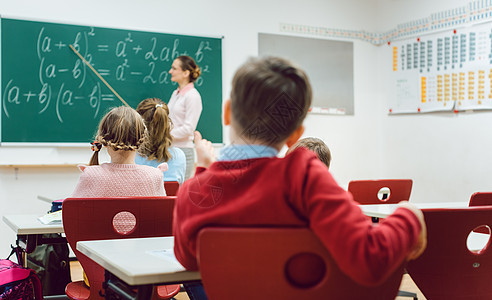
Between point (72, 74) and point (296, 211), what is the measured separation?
389 cm

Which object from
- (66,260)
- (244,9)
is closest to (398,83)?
(244,9)

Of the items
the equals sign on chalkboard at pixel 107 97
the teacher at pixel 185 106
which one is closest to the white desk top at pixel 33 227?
the teacher at pixel 185 106

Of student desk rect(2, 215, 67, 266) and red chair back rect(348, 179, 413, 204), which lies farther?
red chair back rect(348, 179, 413, 204)

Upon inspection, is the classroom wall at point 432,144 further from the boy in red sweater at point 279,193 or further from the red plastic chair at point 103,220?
the boy in red sweater at point 279,193

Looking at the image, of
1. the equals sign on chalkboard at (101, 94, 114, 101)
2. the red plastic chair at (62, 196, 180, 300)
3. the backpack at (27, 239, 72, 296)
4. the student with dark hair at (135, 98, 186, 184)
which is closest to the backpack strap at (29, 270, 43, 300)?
the red plastic chair at (62, 196, 180, 300)

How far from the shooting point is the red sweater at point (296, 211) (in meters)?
0.91

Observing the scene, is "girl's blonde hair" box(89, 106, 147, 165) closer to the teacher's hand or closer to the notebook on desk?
the notebook on desk

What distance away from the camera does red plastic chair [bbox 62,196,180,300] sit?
175 centimetres

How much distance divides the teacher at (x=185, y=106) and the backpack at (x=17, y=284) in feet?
7.43

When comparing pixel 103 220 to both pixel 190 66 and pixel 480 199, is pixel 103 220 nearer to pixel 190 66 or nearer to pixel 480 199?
pixel 480 199

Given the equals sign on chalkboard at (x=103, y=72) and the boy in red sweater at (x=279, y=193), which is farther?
the equals sign on chalkboard at (x=103, y=72)

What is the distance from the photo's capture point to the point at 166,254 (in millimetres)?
1271

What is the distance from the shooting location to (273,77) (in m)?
1.03

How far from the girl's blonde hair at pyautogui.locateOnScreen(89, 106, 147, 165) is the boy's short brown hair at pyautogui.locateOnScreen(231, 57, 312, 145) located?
1145 mm
